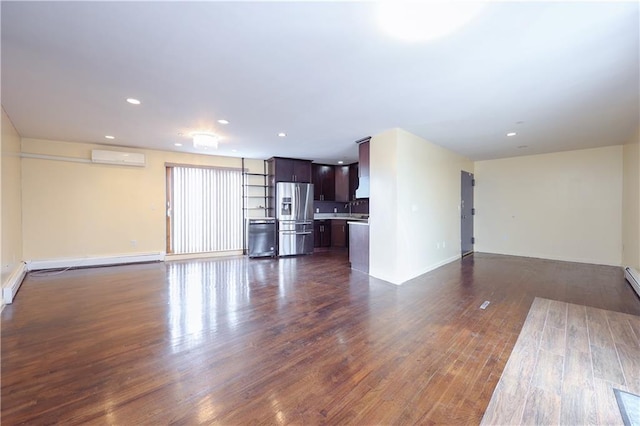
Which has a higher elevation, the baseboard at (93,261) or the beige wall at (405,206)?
the beige wall at (405,206)

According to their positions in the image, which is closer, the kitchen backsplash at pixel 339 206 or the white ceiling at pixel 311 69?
the white ceiling at pixel 311 69

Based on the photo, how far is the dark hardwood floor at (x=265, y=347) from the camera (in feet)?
5.18

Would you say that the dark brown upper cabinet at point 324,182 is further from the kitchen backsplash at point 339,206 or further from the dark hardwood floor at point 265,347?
the dark hardwood floor at point 265,347

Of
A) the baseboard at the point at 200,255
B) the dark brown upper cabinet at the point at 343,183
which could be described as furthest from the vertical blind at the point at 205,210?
the dark brown upper cabinet at the point at 343,183

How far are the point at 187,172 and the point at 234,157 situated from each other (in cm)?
115

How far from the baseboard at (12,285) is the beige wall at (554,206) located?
884cm

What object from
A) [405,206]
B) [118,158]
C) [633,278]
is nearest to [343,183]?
[405,206]

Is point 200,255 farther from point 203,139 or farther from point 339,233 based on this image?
point 339,233

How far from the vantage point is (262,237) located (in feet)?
21.3

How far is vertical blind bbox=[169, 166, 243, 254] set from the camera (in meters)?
6.18

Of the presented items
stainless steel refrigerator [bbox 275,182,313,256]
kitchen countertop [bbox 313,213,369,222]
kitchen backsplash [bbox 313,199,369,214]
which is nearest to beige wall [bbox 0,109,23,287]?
stainless steel refrigerator [bbox 275,182,313,256]

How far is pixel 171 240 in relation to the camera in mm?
6105

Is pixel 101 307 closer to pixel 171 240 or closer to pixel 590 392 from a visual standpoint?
pixel 171 240

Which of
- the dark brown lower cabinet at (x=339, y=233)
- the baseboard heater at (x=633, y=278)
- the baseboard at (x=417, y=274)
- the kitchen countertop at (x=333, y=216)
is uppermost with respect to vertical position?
the kitchen countertop at (x=333, y=216)
